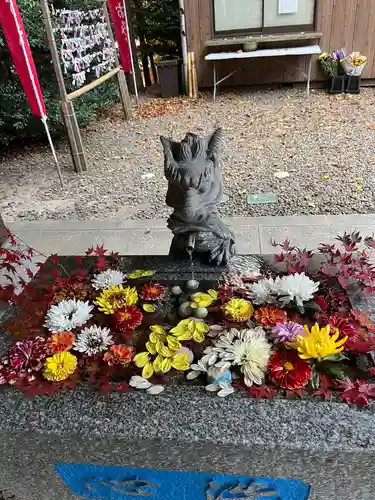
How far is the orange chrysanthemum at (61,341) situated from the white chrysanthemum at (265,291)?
0.78 metres

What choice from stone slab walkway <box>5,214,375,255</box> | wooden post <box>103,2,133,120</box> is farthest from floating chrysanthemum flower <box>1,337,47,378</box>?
wooden post <box>103,2,133,120</box>

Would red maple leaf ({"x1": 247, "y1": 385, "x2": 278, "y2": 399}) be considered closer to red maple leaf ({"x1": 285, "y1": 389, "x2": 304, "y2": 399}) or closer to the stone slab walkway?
red maple leaf ({"x1": 285, "y1": 389, "x2": 304, "y2": 399})

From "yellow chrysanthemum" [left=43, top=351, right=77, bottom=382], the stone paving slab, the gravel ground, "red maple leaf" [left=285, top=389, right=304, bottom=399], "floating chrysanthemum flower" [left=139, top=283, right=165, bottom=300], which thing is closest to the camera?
the stone paving slab

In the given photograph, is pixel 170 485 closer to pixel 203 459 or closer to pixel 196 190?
pixel 203 459

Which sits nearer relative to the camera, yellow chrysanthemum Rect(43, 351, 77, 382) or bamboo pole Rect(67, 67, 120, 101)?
yellow chrysanthemum Rect(43, 351, 77, 382)

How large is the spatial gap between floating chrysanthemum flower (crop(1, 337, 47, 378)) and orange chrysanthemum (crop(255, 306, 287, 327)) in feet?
2.82

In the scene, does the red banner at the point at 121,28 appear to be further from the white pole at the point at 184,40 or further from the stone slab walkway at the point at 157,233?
the stone slab walkway at the point at 157,233

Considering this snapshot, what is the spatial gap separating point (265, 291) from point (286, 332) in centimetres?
28

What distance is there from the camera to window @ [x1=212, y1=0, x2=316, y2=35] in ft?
23.8

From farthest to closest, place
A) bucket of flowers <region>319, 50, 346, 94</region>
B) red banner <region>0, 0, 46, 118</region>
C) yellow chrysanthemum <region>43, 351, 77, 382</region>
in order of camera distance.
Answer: bucket of flowers <region>319, 50, 346, 94</region>
red banner <region>0, 0, 46, 118</region>
yellow chrysanthemum <region>43, 351, 77, 382</region>

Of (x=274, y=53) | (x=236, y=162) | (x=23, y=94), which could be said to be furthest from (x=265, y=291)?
(x=274, y=53)

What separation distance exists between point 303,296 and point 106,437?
938mm

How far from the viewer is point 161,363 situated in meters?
Answer: 1.57

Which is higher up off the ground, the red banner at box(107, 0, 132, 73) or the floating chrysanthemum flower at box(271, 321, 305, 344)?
the red banner at box(107, 0, 132, 73)
